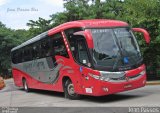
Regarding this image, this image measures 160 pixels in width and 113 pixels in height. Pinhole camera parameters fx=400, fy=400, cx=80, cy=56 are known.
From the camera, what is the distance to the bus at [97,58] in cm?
1381

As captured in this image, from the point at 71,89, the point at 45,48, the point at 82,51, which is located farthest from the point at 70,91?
the point at 45,48

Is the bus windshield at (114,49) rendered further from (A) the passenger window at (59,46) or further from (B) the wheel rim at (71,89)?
(B) the wheel rim at (71,89)

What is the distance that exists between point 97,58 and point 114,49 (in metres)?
0.74

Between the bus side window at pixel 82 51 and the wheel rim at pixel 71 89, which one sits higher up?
the bus side window at pixel 82 51

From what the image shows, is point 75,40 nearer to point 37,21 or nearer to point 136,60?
point 136,60

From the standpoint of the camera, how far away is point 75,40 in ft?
49.6

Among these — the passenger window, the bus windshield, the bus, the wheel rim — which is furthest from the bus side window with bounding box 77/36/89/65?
the wheel rim

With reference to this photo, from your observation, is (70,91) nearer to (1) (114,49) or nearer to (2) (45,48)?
(1) (114,49)

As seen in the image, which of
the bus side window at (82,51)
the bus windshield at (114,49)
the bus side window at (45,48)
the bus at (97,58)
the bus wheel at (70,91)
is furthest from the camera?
the bus side window at (45,48)

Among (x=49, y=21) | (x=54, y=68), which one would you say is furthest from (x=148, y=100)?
(x=49, y=21)

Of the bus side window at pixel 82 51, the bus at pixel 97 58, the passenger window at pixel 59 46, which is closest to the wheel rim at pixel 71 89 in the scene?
the bus at pixel 97 58

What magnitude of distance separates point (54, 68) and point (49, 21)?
862 inches

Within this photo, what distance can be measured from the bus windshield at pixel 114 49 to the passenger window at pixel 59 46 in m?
2.10

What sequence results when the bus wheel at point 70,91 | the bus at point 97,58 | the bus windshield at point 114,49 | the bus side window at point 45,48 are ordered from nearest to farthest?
the bus at point 97,58
the bus windshield at point 114,49
the bus wheel at point 70,91
the bus side window at point 45,48
